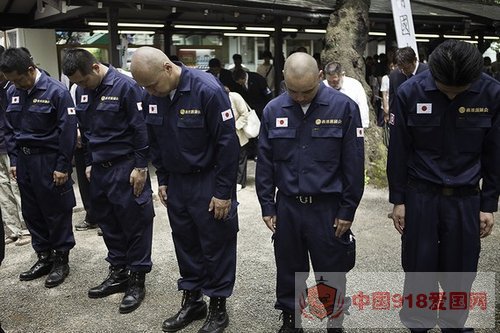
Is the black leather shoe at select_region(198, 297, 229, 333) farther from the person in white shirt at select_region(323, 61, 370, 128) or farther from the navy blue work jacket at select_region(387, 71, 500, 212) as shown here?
the person in white shirt at select_region(323, 61, 370, 128)

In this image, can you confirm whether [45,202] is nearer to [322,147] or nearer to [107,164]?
[107,164]

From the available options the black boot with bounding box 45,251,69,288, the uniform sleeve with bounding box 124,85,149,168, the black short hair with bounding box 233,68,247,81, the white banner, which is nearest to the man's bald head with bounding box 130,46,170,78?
the uniform sleeve with bounding box 124,85,149,168

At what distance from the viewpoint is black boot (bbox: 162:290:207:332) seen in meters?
3.35

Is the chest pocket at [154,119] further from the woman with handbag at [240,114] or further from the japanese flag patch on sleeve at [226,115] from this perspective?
the woman with handbag at [240,114]

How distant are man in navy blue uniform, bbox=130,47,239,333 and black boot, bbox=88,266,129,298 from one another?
2.70 ft

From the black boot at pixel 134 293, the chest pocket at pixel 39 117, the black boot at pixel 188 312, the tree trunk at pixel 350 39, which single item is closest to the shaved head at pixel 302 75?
the black boot at pixel 188 312

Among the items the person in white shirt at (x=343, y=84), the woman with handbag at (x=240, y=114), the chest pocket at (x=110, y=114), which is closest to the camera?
the chest pocket at (x=110, y=114)

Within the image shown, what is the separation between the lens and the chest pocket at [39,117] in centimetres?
407

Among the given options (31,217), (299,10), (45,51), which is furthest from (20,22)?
(31,217)

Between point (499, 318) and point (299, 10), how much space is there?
732cm

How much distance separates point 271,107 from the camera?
116 inches

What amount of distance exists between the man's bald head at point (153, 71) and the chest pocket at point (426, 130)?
1537mm

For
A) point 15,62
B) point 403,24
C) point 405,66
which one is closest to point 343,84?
point 405,66

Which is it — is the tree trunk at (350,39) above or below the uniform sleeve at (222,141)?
above
